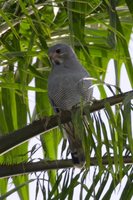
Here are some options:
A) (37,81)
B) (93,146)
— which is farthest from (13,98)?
(93,146)

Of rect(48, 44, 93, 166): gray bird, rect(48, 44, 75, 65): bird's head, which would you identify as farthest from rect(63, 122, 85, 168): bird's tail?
rect(48, 44, 75, 65): bird's head

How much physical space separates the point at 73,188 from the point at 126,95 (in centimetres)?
47

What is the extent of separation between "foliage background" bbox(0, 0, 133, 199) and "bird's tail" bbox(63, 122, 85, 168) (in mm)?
70

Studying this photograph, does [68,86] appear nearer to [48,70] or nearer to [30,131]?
[48,70]

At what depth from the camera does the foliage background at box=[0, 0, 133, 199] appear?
7.37 ft

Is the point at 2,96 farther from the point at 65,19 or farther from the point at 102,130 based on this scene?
the point at 102,130

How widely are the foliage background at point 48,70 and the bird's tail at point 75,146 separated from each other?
7 cm

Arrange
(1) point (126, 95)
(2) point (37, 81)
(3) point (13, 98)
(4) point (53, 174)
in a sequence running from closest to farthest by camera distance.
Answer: (1) point (126, 95) → (4) point (53, 174) → (3) point (13, 98) → (2) point (37, 81)

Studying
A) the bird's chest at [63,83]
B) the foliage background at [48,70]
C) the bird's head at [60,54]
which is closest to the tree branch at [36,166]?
the foliage background at [48,70]

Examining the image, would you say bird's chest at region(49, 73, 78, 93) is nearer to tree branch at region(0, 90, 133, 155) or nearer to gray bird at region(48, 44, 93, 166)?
gray bird at region(48, 44, 93, 166)

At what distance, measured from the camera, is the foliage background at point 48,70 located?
2246mm

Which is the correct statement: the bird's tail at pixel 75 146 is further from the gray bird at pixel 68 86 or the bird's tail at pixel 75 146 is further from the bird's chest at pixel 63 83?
the bird's chest at pixel 63 83

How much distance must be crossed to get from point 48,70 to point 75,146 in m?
0.61

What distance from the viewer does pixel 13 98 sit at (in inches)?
131
